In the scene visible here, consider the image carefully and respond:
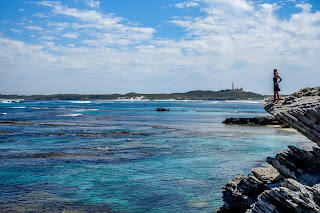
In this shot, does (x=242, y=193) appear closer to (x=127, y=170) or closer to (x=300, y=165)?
(x=300, y=165)

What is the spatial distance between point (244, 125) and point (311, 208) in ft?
180

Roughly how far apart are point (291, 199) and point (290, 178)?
6.15 ft

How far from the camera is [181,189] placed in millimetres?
19406

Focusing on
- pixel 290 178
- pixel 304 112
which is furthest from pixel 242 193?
pixel 304 112

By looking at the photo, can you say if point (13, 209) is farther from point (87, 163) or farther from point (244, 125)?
point (244, 125)

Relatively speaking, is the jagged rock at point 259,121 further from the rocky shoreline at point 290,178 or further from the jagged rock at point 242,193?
the jagged rock at point 242,193

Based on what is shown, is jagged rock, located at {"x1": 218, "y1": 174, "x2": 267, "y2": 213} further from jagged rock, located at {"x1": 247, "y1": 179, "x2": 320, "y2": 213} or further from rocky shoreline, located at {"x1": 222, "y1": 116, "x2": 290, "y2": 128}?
rocky shoreline, located at {"x1": 222, "y1": 116, "x2": 290, "y2": 128}

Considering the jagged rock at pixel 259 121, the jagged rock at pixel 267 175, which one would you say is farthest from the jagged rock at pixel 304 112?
the jagged rock at pixel 259 121

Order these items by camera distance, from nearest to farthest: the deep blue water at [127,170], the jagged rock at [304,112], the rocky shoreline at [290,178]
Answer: the rocky shoreline at [290,178], the jagged rock at [304,112], the deep blue water at [127,170]

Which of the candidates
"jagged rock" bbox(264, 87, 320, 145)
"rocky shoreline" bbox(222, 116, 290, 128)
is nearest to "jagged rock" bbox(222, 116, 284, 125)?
"rocky shoreline" bbox(222, 116, 290, 128)

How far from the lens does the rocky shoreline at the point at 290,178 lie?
10.4 m

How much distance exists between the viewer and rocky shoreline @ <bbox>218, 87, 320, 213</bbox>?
10.4m

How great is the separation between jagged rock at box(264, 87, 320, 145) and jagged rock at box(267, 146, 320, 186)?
0.95 meters

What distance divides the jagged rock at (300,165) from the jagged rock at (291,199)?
156cm
